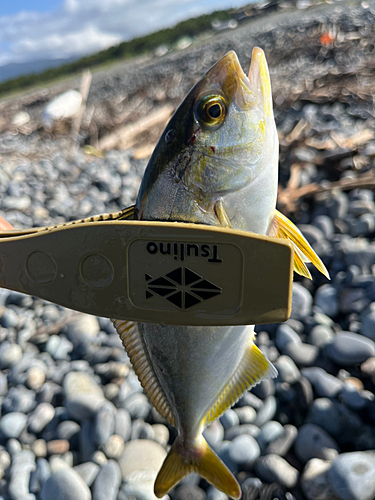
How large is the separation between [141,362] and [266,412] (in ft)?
4.14

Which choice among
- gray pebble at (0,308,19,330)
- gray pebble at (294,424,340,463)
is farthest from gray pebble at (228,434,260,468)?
gray pebble at (0,308,19,330)

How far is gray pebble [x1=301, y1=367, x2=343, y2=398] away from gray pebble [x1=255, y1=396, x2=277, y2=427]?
11.0 inches

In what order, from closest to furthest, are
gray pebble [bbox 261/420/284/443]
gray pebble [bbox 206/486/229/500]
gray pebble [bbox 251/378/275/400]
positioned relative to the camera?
gray pebble [bbox 206/486/229/500] → gray pebble [bbox 261/420/284/443] → gray pebble [bbox 251/378/275/400]

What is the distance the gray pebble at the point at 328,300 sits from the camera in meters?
3.12

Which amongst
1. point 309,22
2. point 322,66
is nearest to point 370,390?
point 322,66

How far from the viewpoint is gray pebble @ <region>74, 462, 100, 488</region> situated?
219cm

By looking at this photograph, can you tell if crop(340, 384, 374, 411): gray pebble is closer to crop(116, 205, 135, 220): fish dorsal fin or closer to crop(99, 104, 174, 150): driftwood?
crop(116, 205, 135, 220): fish dorsal fin

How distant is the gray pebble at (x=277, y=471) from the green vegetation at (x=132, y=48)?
1289 inches

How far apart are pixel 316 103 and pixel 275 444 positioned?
6.84m

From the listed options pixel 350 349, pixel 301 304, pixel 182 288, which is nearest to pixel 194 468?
pixel 182 288

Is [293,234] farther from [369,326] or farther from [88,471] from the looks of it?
[88,471]

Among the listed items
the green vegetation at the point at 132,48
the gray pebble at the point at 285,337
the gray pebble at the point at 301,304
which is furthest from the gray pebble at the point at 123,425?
the green vegetation at the point at 132,48

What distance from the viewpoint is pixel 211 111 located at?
1.32 metres

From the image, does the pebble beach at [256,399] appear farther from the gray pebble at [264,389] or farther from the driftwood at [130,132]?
the driftwood at [130,132]
